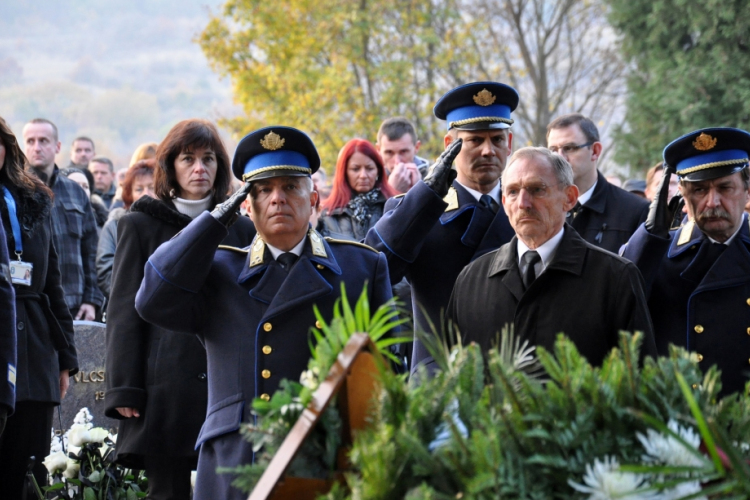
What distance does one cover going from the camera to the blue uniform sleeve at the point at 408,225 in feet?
13.4

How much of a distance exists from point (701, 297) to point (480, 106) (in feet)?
4.18

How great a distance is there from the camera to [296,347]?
3539mm

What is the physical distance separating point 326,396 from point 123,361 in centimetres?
281

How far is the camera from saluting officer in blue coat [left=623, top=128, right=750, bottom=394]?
4.10 m

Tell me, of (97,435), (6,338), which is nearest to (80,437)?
(97,435)

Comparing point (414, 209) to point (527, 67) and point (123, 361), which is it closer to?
point (123, 361)

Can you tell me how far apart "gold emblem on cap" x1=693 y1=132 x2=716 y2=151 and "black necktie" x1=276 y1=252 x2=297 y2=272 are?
6.04 feet

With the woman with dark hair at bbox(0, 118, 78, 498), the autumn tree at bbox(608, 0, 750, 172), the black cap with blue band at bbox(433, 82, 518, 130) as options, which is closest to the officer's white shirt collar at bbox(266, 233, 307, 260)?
the black cap with blue band at bbox(433, 82, 518, 130)

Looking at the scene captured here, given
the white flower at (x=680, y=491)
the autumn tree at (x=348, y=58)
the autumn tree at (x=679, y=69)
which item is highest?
the autumn tree at (x=348, y=58)

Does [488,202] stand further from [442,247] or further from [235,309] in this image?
[235,309]

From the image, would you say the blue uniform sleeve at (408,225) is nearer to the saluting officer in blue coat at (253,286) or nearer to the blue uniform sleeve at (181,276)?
the saluting officer in blue coat at (253,286)

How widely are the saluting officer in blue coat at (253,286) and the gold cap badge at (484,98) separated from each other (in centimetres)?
100

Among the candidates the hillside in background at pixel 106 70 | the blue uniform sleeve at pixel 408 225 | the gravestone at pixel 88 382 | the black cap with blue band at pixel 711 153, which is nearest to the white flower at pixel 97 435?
the gravestone at pixel 88 382

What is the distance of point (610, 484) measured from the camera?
1764mm
